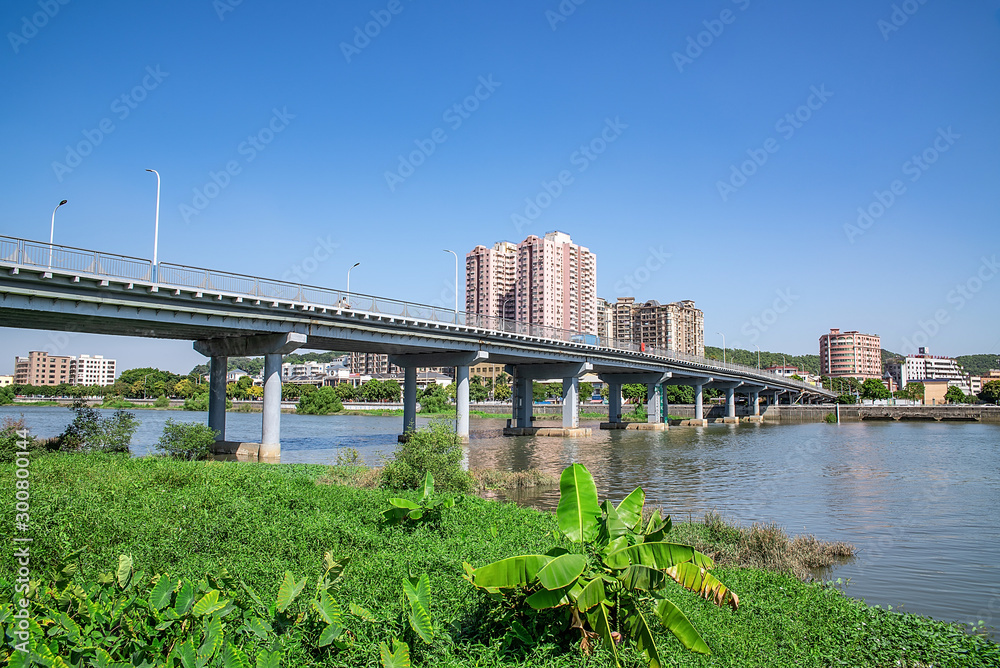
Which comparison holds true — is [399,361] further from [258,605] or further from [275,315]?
[258,605]

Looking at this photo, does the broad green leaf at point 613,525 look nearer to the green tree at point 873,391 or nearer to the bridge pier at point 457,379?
the bridge pier at point 457,379

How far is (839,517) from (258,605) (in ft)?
64.0

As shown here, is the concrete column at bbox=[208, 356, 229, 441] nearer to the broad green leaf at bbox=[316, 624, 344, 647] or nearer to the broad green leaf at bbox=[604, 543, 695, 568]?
the broad green leaf at bbox=[316, 624, 344, 647]

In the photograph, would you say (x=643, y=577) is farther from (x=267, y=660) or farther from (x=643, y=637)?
(x=267, y=660)

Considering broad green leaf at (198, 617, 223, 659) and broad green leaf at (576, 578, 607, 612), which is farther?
broad green leaf at (576, 578, 607, 612)

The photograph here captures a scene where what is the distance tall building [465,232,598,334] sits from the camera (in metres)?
177

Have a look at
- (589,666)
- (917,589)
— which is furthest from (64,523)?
(917,589)

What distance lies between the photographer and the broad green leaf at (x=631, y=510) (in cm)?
809

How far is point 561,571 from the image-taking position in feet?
22.5

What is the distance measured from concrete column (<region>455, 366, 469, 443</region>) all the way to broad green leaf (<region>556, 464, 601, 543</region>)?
4425 centimetres

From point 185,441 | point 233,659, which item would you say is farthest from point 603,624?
point 185,441

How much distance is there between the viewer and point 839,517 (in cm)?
2091

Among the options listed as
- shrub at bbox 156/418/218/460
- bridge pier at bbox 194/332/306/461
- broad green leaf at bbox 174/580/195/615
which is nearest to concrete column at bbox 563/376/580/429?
bridge pier at bbox 194/332/306/461

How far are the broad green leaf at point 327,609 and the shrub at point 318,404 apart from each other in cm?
11903
